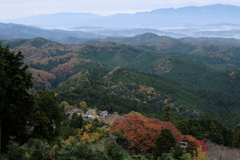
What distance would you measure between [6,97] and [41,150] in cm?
651

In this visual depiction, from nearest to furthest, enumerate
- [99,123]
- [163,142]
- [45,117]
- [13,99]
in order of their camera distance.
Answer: [13,99], [163,142], [45,117], [99,123]

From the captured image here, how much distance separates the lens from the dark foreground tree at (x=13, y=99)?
18.2m

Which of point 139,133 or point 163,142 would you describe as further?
point 139,133

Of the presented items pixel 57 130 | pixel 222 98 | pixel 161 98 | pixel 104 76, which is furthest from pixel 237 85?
pixel 57 130

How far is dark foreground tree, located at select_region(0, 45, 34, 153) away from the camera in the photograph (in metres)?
18.2

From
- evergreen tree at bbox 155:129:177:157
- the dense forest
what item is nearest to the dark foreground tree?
the dense forest

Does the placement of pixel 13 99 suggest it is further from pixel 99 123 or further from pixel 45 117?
pixel 99 123

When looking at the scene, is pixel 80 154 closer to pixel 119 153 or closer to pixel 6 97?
pixel 119 153

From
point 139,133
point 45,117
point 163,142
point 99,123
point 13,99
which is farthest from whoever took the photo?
point 99,123

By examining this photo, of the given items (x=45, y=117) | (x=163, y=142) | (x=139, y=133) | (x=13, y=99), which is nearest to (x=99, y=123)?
(x=139, y=133)

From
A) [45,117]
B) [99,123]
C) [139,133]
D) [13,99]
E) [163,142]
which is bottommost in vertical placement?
[99,123]

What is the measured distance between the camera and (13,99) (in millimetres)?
19109

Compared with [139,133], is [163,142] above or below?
above

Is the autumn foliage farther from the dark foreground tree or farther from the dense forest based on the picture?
the dark foreground tree
